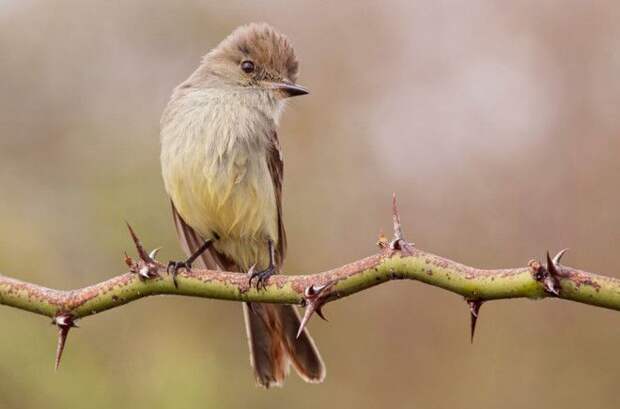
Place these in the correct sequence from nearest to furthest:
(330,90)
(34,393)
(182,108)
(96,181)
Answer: (182,108), (34,393), (96,181), (330,90)

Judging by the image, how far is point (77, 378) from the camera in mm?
6691

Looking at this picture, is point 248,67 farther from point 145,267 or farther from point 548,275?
point 548,275

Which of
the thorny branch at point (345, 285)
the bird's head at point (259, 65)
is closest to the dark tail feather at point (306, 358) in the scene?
the thorny branch at point (345, 285)

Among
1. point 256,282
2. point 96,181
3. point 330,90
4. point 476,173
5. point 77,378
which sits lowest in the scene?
point 256,282

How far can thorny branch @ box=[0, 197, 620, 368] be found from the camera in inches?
117

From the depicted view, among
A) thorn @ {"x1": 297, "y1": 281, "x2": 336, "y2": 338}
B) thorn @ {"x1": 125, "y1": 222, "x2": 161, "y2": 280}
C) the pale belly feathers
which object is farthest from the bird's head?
thorn @ {"x1": 297, "y1": 281, "x2": 336, "y2": 338}

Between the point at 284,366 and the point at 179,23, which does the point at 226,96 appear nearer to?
the point at 284,366

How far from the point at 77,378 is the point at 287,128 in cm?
Result: 337

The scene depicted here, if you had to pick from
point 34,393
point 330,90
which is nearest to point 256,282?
point 34,393

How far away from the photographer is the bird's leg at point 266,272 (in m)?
3.74

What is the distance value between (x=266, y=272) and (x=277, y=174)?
123 cm

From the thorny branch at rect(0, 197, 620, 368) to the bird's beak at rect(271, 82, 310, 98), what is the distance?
2.19 metres

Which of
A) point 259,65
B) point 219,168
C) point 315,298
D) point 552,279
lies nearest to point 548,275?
point 552,279

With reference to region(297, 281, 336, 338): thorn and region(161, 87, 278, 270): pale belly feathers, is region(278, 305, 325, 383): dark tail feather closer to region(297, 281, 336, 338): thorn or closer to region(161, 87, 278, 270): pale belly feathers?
region(161, 87, 278, 270): pale belly feathers
